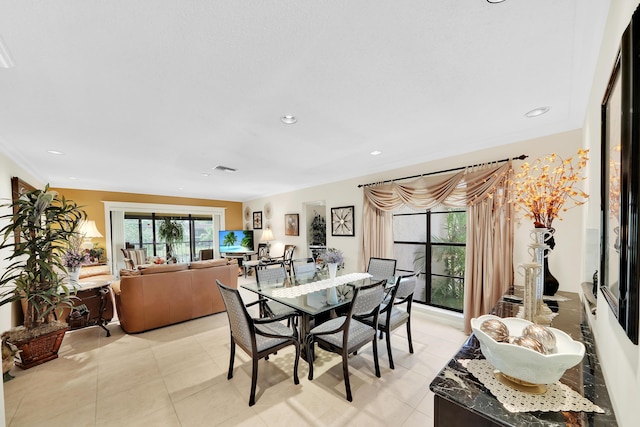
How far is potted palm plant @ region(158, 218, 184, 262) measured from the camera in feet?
23.5

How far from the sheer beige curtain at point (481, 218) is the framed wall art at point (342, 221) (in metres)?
1.30

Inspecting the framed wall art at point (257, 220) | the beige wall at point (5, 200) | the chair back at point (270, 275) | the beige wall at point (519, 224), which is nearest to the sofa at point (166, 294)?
the beige wall at point (5, 200)

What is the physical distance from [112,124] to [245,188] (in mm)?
3823

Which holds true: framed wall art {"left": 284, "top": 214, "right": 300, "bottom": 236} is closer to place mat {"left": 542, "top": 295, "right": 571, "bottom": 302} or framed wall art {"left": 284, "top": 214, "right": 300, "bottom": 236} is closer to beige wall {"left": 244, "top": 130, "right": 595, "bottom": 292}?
beige wall {"left": 244, "top": 130, "right": 595, "bottom": 292}

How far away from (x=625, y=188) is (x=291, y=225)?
230 inches

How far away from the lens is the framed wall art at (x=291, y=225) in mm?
6193

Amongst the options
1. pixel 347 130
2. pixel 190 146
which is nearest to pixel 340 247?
pixel 347 130

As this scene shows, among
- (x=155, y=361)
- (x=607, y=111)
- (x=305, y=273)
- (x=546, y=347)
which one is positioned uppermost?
(x=607, y=111)

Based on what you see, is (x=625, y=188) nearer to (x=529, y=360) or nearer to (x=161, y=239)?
(x=529, y=360)

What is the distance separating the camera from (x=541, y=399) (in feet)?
2.98

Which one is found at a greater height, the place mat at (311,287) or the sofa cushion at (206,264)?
the sofa cushion at (206,264)

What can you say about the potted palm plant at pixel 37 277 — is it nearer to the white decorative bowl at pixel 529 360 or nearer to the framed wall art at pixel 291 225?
the white decorative bowl at pixel 529 360

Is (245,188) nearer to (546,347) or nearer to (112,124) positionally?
(112,124)

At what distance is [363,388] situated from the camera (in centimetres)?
217
